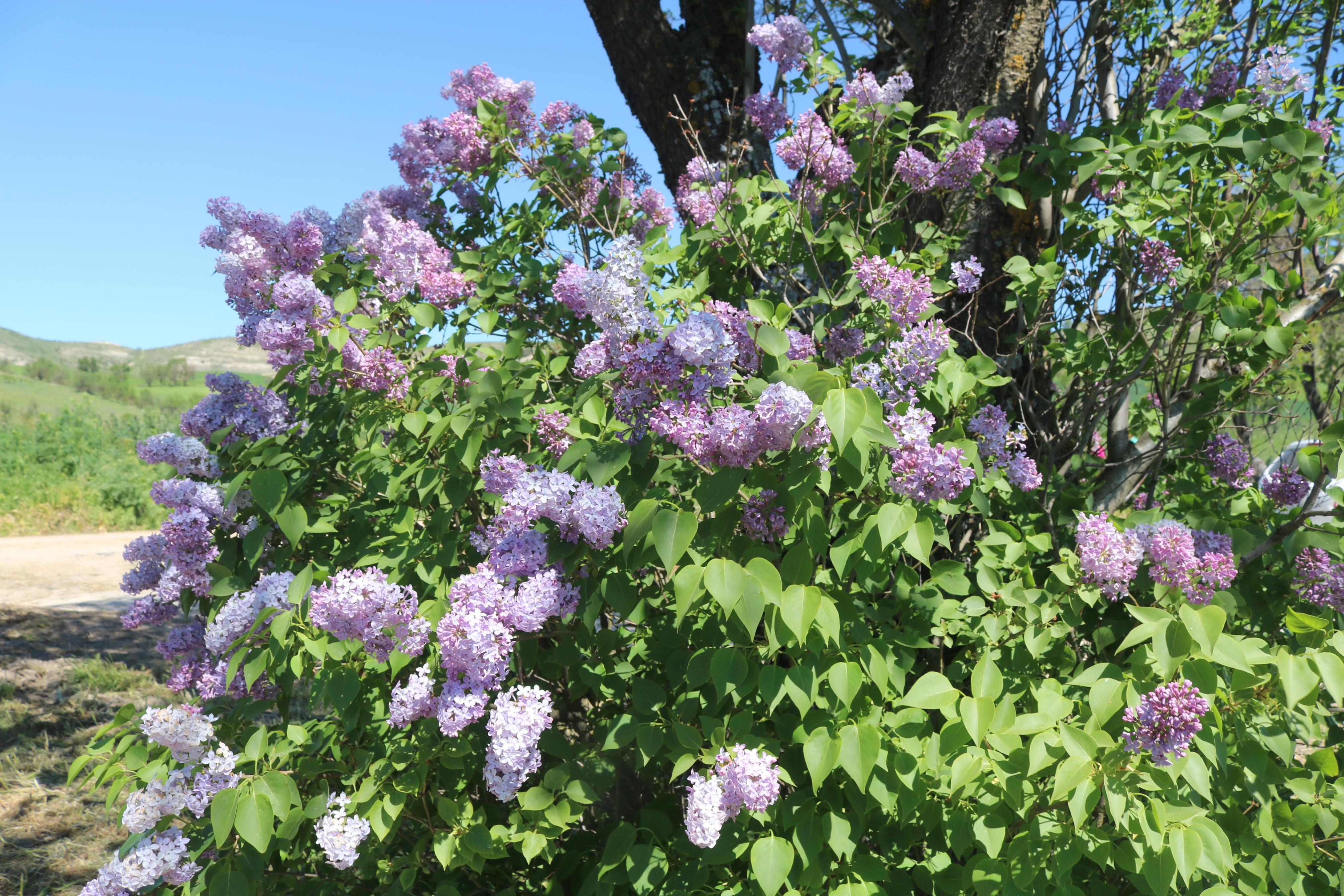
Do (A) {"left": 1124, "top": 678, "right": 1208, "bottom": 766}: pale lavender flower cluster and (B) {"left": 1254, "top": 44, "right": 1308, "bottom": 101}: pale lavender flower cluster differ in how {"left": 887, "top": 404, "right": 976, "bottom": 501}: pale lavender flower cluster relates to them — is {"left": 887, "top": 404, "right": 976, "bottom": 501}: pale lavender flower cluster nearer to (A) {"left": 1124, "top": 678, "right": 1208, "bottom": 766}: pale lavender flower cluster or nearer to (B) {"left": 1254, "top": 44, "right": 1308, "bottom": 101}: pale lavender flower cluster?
(A) {"left": 1124, "top": 678, "right": 1208, "bottom": 766}: pale lavender flower cluster

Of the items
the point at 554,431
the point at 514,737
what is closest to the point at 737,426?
the point at 554,431

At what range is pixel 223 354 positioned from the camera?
7762 cm

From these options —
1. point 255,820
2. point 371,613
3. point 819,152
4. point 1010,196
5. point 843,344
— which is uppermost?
point 819,152

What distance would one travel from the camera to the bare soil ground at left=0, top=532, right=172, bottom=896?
3801mm

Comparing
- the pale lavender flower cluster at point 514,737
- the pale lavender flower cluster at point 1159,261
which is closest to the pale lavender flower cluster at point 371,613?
the pale lavender flower cluster at point 514,737

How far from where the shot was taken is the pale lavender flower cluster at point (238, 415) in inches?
106

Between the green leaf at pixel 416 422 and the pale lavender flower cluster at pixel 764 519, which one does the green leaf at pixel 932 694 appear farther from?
the green leaf at pixel 416 422

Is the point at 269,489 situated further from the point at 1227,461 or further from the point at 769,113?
the point at 1227,461

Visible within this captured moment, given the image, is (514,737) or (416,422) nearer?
(514,737)

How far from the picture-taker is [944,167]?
8.62ft

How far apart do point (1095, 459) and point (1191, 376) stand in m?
0.45

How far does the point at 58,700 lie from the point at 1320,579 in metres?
6.87

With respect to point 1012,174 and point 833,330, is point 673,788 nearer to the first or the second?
point 833,330

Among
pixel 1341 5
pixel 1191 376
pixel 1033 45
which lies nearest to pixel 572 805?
pixel 1191 376
